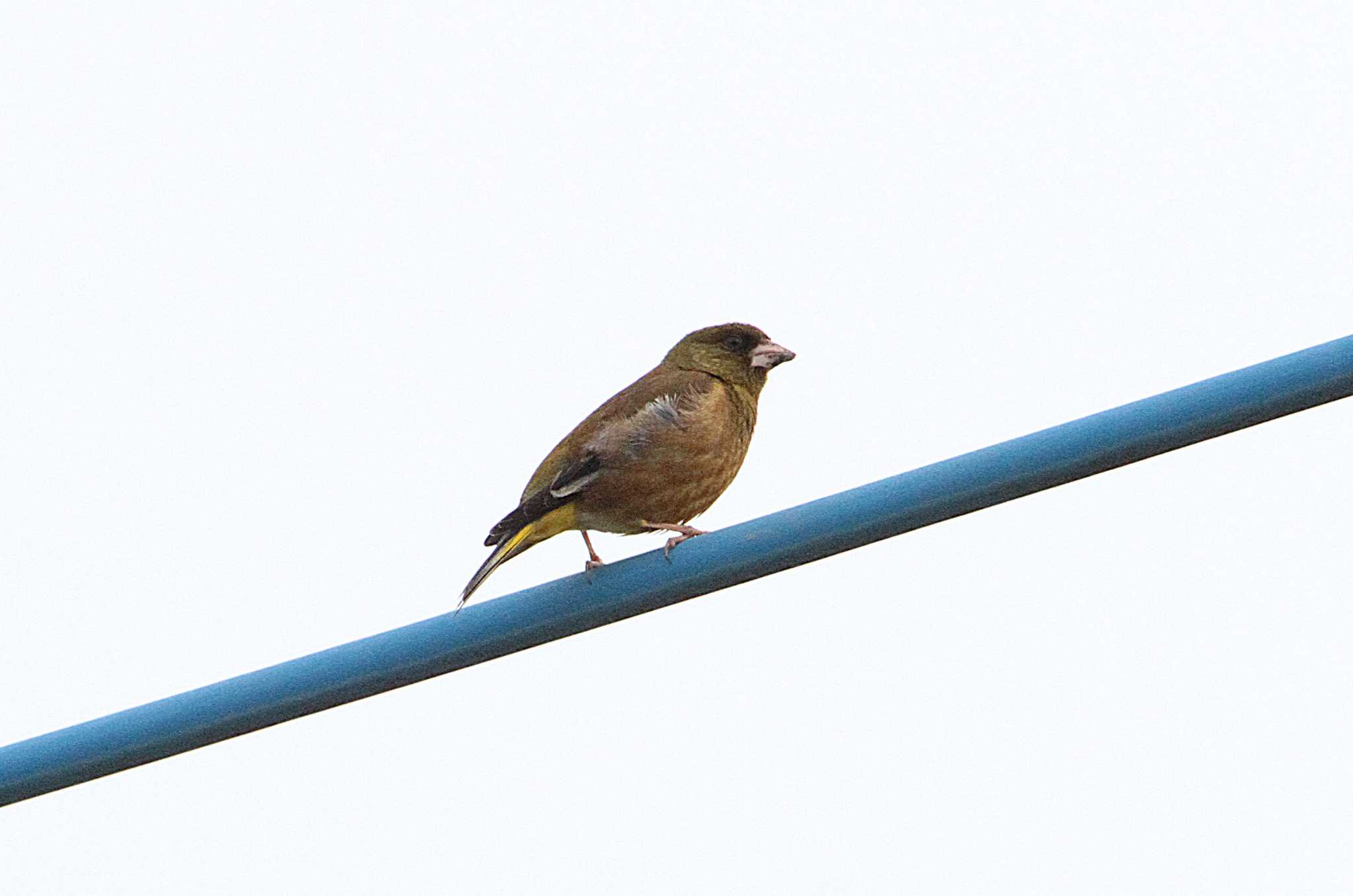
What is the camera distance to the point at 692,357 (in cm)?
827

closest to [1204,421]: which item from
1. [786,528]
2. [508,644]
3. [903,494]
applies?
[903,494]

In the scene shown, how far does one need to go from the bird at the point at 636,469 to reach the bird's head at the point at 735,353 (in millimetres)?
249

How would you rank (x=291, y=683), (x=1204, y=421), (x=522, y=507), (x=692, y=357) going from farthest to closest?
(x=692, y=357), (x=522, y=507), (x=291, y=683), (x=1204, y=421)

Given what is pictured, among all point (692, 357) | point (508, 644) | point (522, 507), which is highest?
point (692, 357)

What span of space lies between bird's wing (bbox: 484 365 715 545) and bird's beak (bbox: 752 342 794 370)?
0.42 metres

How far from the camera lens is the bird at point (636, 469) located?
7375mm

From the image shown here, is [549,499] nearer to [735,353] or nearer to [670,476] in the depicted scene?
[670,476]

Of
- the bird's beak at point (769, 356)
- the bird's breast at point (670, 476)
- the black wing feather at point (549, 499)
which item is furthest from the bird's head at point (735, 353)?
the black wing feather at point (549, 499)

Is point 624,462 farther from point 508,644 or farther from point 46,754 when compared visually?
point 46,754

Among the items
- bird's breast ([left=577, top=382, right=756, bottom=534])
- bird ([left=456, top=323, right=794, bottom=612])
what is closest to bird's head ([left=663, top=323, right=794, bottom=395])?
bird ([left=456, top=323, right=794, bottom=612])

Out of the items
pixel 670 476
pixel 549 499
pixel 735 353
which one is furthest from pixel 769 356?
pixel 549 499

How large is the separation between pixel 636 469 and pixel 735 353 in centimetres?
104

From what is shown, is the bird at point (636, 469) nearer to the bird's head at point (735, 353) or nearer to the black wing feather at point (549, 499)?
the black wing feather at point (549, 499)

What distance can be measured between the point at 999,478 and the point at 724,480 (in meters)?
2.43
